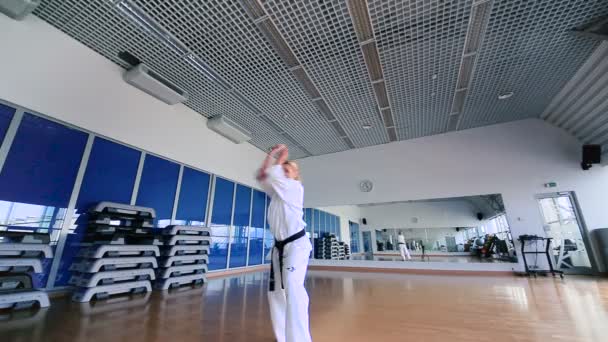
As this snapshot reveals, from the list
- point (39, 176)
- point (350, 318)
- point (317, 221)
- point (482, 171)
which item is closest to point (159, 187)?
point (39, 176)

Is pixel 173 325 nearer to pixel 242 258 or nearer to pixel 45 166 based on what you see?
pixel 45 166

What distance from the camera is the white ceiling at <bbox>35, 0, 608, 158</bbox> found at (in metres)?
3.11

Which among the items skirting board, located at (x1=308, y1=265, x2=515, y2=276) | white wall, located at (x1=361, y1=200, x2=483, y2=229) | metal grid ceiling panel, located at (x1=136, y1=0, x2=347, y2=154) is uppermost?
metal grid ceiling panel, located at (x1=136, y1=0, x2=347, y2=154)

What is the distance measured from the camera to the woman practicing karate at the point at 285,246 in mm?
1446

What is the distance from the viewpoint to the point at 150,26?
3.30 metres

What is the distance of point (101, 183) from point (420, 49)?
5.55m

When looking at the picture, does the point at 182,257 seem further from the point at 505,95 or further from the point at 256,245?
the point at 505,95

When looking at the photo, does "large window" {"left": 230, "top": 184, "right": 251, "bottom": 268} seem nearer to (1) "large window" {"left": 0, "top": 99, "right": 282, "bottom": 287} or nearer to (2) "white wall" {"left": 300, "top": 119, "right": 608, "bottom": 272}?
(1) "large window" {"left": 0, "top": 99, "right": 282, "bottom": 287}

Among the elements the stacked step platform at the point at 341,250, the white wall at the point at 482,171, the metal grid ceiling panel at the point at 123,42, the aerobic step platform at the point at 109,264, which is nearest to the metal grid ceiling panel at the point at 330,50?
the metal grid ceiling panel at the point at 123,42

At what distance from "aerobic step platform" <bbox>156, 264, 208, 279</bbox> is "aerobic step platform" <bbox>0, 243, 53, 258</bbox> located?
1515 millimetres

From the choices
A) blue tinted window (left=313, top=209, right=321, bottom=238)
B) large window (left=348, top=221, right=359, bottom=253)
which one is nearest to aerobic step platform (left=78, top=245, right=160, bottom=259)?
blue tinted window (left=313, top=209, right=321, bottom=238)

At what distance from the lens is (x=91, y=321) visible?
7.08ft

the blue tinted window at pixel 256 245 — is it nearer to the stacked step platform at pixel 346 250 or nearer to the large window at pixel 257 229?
the large window at pixel 257 229

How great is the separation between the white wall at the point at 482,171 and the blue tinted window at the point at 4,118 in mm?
6898
